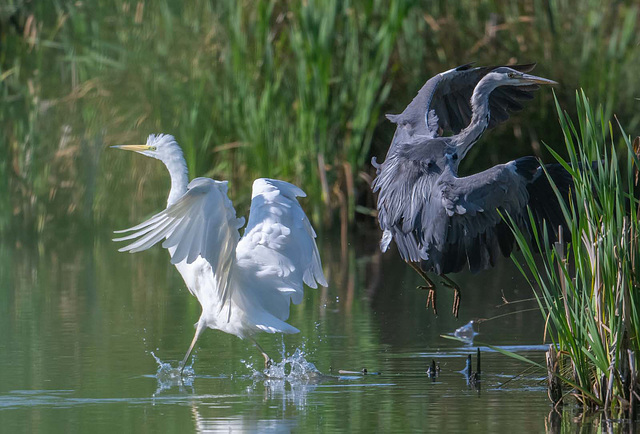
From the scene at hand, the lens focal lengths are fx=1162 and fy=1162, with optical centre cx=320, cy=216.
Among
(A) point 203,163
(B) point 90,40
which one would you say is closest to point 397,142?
(A) point 203,163

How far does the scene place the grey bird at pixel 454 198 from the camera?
6.08 m

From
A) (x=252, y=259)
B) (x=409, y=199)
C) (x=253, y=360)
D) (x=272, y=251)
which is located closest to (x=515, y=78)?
(x=409, y=199)

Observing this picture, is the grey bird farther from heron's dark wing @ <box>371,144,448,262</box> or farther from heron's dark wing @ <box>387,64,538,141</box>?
heron's dark wing @ <box>387,64,538,141</box>

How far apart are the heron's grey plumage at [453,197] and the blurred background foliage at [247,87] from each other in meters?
4.95

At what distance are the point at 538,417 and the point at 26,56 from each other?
9.34m

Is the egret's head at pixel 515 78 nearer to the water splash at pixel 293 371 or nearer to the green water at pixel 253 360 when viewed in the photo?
the green water at pixel 253 360

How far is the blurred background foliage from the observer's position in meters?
12.0

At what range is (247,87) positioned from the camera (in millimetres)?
11953

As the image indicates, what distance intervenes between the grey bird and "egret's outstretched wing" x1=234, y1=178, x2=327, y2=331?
1.77 ft

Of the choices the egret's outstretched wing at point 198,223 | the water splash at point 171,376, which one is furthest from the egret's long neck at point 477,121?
the water splash at point 171,376

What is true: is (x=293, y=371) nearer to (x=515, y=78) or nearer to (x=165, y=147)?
(x=165, y=147)

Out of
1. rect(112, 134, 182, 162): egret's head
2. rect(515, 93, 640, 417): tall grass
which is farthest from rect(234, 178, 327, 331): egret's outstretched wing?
rect(515, 93, 640, 417): tall grass

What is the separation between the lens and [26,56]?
12.8m

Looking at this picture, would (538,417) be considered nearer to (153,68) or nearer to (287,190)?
(287,190)
